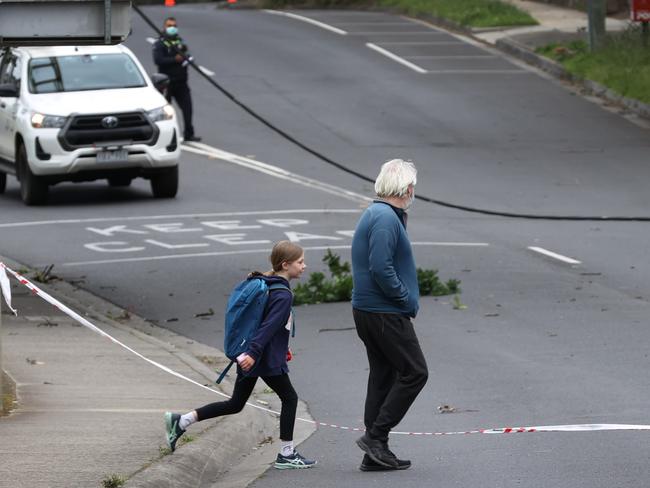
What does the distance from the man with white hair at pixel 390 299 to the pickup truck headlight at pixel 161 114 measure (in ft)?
45.9

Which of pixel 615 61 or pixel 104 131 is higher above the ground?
pixel 104 131

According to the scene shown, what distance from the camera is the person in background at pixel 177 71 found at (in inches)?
1080

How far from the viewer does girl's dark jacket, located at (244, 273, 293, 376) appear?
8766mm

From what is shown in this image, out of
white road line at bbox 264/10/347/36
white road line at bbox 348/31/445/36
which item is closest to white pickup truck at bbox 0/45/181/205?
white road line at bbox 348/31/445/36

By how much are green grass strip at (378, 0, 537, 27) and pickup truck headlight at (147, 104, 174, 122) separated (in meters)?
17.8

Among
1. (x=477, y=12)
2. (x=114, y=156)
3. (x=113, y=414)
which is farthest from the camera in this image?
(x=477, y=12)

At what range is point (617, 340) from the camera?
13.1 meters

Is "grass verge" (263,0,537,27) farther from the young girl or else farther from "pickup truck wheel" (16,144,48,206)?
the young girl

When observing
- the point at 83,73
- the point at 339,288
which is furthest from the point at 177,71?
the point at 339,288

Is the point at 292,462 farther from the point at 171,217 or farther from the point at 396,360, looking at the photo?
the point at 171,217

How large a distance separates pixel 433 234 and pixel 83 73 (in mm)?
6348

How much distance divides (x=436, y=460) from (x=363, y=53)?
28.0 meters

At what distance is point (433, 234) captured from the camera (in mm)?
19688

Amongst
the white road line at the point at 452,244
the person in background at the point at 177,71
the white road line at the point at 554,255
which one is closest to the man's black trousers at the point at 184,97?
the person in background at the point at 177,71
